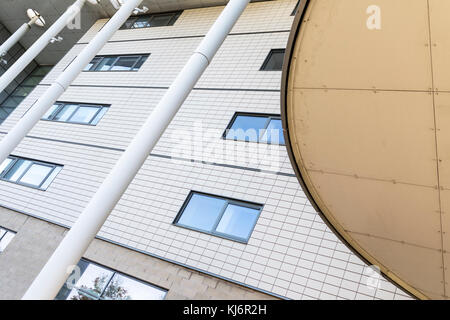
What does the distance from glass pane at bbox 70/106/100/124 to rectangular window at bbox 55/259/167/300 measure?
6.11 metres

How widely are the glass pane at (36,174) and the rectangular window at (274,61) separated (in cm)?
793

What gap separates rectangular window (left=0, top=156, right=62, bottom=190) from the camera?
1129 cm

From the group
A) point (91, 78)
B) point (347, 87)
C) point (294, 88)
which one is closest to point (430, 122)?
point (347, 87)

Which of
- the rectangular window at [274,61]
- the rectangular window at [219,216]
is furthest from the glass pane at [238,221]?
the rectangular window at [274,61]

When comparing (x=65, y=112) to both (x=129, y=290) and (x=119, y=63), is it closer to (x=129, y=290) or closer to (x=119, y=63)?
(x=119, y=63)

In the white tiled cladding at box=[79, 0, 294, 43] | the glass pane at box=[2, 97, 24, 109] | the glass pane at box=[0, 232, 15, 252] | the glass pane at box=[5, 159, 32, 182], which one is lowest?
the glass pane at box=[0, 232, 15, 252]

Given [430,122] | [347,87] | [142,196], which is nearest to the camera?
[430,122]

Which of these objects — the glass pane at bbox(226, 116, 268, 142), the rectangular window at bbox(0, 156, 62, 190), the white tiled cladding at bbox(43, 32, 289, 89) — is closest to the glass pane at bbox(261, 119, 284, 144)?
the glass pane at bbox(226, 116, 268, 142)

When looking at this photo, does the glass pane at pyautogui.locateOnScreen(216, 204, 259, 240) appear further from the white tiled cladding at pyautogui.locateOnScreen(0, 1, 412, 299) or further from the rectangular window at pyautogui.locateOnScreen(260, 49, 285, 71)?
the rectangular window at pyautogui.locateOnScreen(260, 49, 285, 71)

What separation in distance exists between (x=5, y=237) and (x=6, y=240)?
0.16 metres

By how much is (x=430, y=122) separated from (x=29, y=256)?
9769 mm

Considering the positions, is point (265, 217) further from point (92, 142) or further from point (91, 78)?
point (91, 78)

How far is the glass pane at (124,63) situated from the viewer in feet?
47.6
